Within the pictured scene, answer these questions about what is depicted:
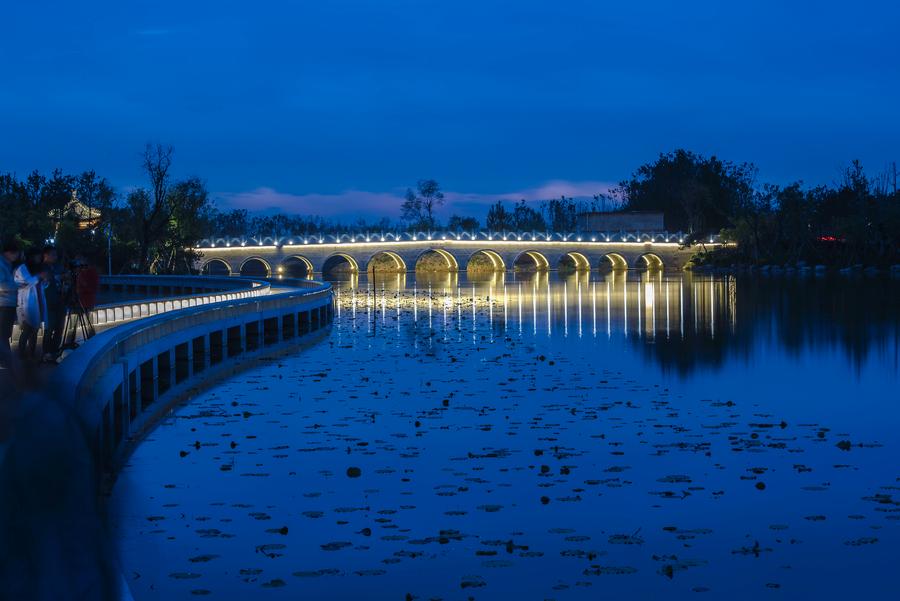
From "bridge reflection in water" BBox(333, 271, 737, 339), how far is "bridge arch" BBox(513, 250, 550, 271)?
203 feet

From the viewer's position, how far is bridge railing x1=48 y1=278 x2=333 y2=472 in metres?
16.0

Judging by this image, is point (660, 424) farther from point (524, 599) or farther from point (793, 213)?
point (793, 213)

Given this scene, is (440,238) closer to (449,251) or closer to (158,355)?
(449,251)

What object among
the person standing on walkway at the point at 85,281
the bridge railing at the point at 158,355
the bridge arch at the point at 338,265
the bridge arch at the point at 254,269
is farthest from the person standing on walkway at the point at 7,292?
the bridge arch at the point at 254,269

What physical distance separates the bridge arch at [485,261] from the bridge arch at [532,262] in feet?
7.18

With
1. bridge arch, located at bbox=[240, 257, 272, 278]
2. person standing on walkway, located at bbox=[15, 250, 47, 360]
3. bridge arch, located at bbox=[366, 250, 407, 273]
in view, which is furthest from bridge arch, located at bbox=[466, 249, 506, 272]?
person standing on walkway, located at bbox=[15, 250, 47, 360]

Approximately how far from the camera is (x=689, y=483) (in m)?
14.5

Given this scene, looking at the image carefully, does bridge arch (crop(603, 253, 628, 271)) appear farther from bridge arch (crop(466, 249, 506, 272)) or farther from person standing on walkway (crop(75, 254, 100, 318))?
person standing on walkway (crop(75, 254, 100, 318))

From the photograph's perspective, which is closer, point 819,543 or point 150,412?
point 819,543

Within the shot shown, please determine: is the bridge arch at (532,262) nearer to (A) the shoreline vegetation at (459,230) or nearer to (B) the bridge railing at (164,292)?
(A) the shoreline vegetation at (459,230)

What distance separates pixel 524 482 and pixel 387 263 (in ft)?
453

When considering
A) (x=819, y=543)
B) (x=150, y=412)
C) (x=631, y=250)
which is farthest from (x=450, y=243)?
(x=819, y=543)

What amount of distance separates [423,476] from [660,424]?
581cm

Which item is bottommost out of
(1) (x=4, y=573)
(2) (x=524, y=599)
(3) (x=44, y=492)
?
(2) (x=524, y=599)
